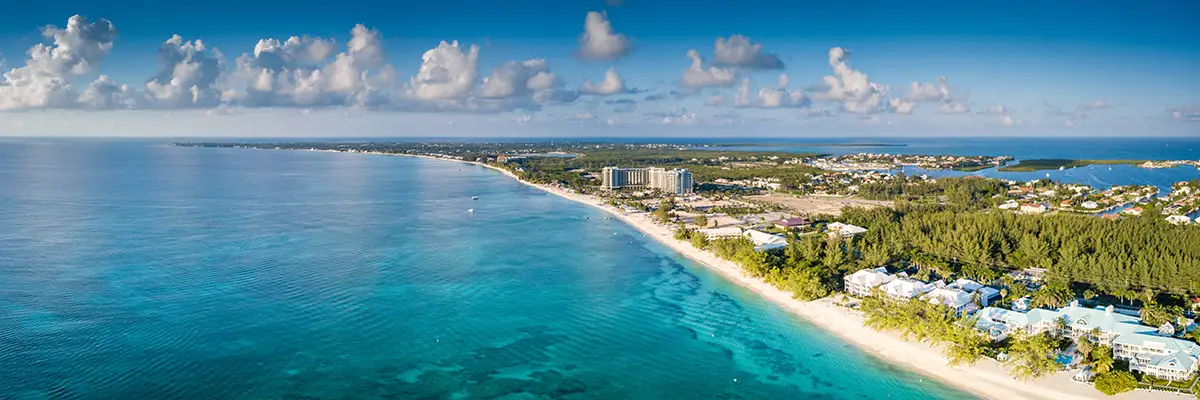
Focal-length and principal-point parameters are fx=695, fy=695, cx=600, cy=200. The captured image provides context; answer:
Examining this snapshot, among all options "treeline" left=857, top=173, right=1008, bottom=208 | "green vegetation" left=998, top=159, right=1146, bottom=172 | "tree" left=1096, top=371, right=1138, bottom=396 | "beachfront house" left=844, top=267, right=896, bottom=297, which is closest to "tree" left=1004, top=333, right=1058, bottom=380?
"tree" left=1096, top=371, right=1138, bottom=396

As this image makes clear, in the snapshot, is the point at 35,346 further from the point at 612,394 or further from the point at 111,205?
the point at 111,205

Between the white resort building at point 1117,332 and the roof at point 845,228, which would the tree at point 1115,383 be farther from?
the roof at point 845,228

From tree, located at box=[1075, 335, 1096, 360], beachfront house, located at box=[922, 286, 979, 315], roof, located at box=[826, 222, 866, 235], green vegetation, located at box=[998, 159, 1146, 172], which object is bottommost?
tree, located at box=[1075, 335, 1096, 360]

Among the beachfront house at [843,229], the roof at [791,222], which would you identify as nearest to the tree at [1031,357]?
the beachfront house at [843,229]

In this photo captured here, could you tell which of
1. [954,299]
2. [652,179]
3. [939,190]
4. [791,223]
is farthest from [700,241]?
[939,190]

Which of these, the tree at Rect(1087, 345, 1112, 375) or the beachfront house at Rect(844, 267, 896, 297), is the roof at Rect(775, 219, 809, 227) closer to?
the beachfront house at Rect(844, 267, 896, 297)

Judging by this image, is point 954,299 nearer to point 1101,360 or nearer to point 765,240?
point 1101,360

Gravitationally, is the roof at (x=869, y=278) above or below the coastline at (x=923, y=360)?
above
